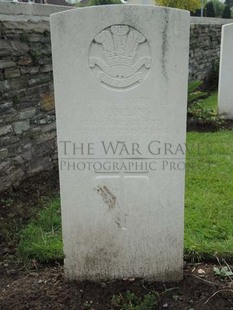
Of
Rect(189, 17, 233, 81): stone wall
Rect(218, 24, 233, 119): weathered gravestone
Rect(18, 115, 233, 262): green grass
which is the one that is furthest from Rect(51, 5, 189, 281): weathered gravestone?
Rect(189, 17, 233, 81): stone wall

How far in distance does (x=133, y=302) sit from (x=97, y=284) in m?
0.30

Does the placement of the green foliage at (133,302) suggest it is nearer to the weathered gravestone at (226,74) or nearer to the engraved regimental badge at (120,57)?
the engraved regimental badge at (120,57)

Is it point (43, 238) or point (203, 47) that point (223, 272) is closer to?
point (43, 238)

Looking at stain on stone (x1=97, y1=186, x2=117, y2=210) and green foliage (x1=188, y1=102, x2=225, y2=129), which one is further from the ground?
stain on stone (x1=97, y1=186, x2=117, y2=210)

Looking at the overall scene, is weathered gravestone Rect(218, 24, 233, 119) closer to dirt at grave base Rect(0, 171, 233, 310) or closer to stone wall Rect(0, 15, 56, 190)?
stone wall Rect(0, 15, 56, 190)

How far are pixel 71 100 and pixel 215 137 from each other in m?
4.10

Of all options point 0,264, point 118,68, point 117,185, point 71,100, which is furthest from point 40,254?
point 118,68

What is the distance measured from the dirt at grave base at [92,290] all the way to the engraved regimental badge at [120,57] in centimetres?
128

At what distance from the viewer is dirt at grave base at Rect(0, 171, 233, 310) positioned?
230cm

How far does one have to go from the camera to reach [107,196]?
7.74 ft

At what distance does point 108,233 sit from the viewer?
243 cm

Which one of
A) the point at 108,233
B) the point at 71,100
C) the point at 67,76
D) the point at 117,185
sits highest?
the point at 67,76

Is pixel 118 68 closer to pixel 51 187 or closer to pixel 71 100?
pixel 71 100

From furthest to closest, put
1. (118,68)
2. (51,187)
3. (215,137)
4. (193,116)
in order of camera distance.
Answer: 1. (193,116)
2. (215,137)
3. (51,187)
4. (118,68)
